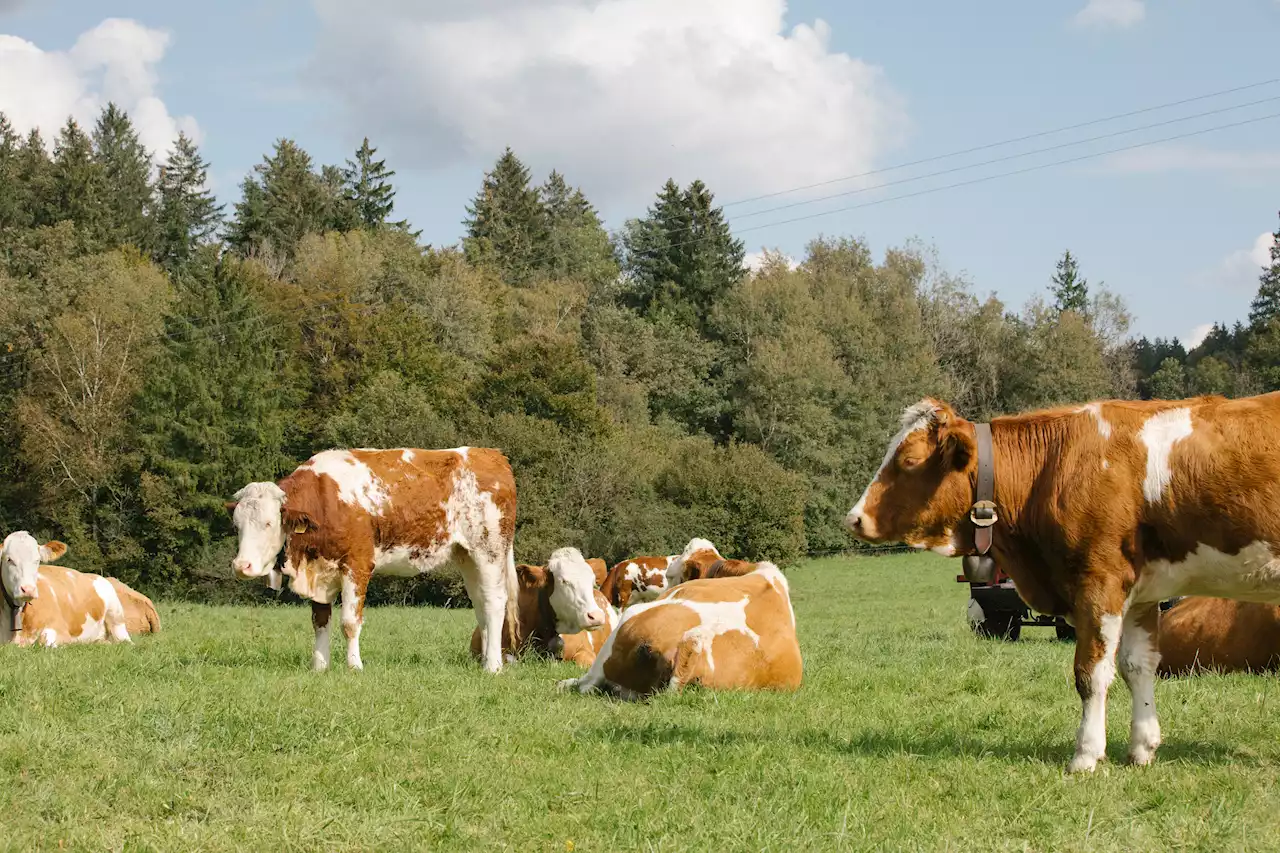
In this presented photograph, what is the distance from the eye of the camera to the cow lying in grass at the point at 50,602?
1463 cm

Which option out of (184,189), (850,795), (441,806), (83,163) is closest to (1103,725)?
(850,795)

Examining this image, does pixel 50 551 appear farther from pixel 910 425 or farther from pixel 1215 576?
pixel 1215 576

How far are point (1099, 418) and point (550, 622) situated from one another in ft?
26.5

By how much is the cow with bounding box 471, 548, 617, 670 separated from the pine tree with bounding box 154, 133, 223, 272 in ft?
221

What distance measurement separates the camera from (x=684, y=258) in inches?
3231

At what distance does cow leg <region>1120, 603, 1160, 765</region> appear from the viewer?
6.86 m

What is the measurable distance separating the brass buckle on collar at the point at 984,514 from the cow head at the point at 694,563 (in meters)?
6.23

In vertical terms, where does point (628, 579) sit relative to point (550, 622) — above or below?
above

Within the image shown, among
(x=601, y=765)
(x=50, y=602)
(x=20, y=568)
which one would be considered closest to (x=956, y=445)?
(x=601, y=765)

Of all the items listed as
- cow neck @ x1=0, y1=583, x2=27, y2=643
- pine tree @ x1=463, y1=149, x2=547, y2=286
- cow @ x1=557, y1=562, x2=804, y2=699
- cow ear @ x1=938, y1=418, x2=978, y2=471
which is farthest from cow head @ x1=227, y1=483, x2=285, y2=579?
pine tree @ x1=463, y1=149, x2=547, y2=286

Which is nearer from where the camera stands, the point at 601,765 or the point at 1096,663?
the point at 1096,663

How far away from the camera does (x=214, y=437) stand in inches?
1924

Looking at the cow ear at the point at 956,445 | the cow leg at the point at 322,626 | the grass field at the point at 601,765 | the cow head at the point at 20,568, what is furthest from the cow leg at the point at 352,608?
the cow ear at the point at 956,445

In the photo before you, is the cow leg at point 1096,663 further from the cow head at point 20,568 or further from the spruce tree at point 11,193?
the spruce tree at point 11,193
